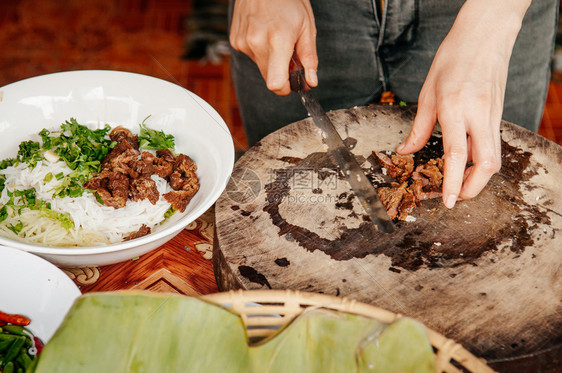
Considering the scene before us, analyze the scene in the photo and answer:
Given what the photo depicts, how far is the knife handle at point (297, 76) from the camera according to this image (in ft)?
5.13

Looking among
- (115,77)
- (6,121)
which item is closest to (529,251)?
(115,77)

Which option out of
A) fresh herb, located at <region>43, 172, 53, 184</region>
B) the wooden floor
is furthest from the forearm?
Result: the wooden floor

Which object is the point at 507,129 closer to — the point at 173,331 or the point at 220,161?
the point at 220,161

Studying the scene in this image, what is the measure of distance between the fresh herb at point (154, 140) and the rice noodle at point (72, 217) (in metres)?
0.20

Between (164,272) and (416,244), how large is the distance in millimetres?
710

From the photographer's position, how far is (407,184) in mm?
1527

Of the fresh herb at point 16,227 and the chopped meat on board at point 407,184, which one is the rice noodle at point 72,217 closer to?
the fresh herb at point 16,227

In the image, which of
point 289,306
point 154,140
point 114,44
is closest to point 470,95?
point 289,306

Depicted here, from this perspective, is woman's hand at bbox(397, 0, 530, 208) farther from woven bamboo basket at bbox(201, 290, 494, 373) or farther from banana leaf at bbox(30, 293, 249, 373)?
banana leaf at bbox(30, 293, 249, 373)

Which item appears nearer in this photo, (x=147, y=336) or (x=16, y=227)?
(x=147, y=336)

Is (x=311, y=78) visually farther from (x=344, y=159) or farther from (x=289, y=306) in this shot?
(x=289, y=306)

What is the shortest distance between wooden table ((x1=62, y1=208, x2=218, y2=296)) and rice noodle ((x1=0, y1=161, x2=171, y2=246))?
10cm

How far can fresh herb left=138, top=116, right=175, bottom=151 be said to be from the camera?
4.99 ft

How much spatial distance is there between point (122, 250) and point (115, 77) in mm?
729
